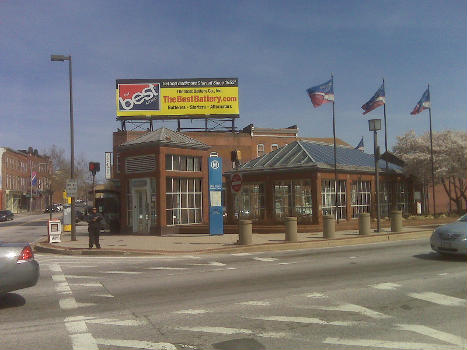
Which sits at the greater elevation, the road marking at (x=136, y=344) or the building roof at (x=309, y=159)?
the building roof at (x=309, y=159)

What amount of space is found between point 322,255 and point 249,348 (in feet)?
34.2

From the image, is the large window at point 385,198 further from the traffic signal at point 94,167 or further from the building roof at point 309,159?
the traffic signal at point 94,167

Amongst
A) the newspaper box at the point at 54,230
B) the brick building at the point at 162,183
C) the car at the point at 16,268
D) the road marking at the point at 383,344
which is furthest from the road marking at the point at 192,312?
the brick building at the point at 162,183

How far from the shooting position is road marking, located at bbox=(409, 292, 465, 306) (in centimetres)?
846

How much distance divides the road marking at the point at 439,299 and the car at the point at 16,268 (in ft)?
23.7

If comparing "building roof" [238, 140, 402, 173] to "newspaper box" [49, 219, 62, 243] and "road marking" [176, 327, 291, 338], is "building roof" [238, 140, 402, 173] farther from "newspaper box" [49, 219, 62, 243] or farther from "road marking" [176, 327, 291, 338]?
"road marking" [176, 327, 291, 338]

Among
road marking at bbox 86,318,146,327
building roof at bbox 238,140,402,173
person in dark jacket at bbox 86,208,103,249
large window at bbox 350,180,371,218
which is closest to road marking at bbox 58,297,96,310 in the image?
road marking at bbox 86,318,146,327

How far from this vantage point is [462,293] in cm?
921

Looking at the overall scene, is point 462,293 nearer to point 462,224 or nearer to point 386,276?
point 386,276

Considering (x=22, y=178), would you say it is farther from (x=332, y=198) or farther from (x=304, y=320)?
(x=304, y=320)

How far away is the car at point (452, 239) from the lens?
42.9 feet

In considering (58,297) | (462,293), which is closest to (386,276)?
(462,293)

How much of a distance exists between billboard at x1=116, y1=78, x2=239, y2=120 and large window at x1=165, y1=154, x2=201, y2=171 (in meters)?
19.8

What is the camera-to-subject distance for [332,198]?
27516 mm
